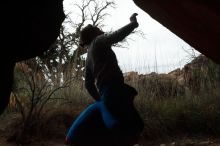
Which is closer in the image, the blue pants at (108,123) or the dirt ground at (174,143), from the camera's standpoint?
the blue pants at (108,123)

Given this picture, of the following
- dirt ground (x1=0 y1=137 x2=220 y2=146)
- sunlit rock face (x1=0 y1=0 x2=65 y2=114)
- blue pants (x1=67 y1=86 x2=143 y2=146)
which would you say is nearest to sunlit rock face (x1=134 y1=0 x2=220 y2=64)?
sunlit rock face (x1=0 y1=0 x2=65 y2=114)

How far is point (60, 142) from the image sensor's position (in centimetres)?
829

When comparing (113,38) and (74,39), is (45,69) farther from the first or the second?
(113,38)

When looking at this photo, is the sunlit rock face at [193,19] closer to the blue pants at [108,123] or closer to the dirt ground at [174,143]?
the blue pants at [108,123]

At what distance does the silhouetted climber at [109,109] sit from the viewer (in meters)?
4.66

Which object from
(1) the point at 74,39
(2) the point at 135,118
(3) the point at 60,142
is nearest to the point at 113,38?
(2) the point at 135,118

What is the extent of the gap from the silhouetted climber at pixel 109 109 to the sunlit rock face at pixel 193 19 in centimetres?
97

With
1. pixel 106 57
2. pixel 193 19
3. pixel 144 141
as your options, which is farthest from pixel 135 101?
pixel 193 19

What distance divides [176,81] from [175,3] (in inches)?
322

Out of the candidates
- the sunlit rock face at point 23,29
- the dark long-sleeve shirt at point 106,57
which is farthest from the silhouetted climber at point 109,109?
the sunlit rock face at point 23,29

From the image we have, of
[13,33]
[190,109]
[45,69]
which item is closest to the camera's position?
[13,33]

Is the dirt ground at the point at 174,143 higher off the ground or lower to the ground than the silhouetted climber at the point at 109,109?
lower

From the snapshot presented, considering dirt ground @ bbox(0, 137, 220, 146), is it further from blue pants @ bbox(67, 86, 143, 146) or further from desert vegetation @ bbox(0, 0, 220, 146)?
blue pants @ bbox(67, 86, 143, 146)

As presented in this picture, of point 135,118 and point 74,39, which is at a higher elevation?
point 74,39
